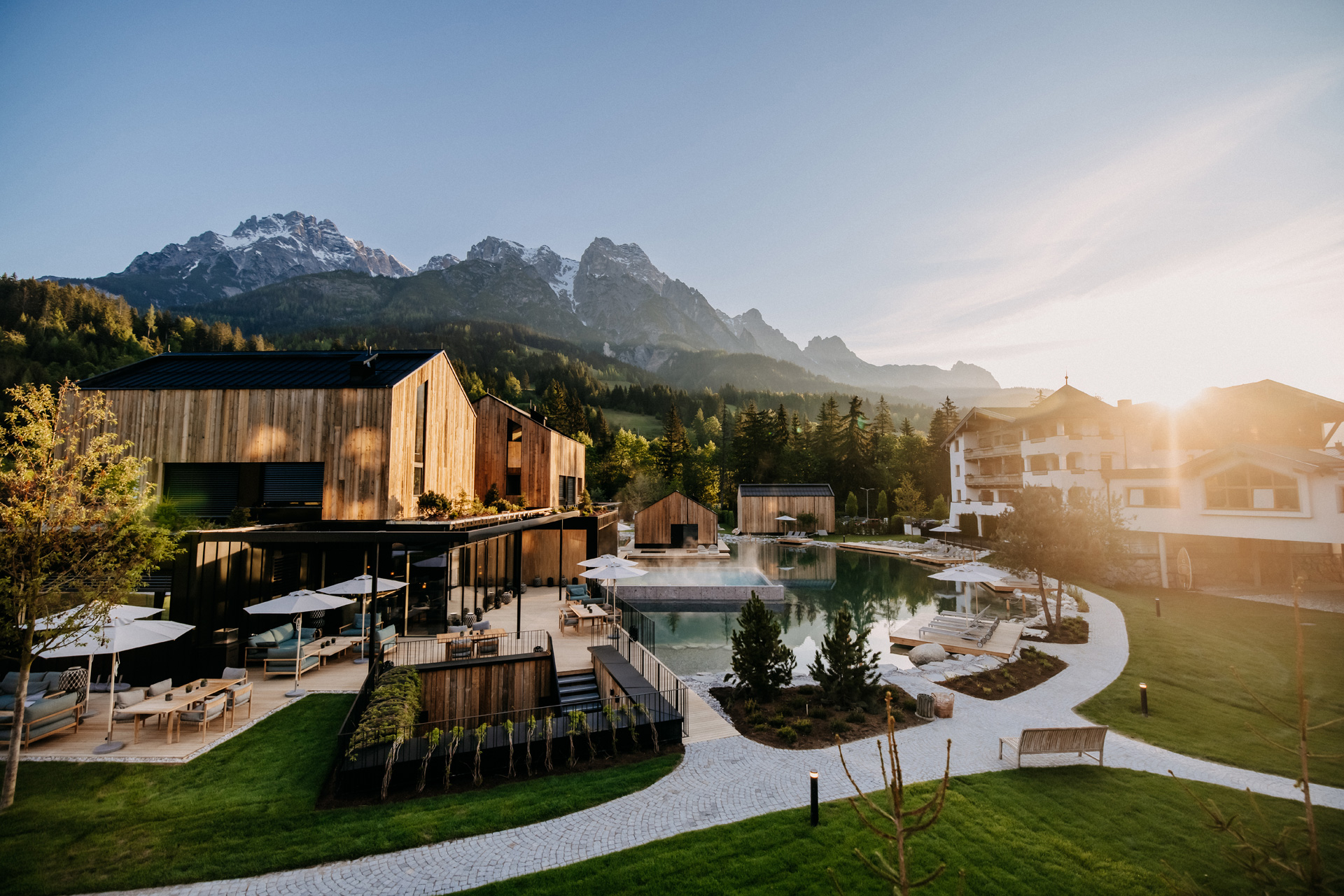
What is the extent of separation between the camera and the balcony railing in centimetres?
3690

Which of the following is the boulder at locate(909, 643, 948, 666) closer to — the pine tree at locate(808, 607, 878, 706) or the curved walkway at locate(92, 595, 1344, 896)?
the curved walkway at locate(92, 595, 1344, 896)

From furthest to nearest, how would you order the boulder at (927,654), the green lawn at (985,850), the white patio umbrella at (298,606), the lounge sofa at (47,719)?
the boulder at (927,654) < the white patio umbrella at (298,606) < the lounge sofa at (47,719) < the green lawn at (985,850)

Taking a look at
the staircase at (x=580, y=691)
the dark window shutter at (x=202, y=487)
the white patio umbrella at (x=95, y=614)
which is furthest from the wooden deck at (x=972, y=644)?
the dark window shutter at (x=202, y=487)

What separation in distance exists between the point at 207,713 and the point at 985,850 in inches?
502

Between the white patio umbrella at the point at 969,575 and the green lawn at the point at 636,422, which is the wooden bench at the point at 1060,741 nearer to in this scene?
the white patio umbrella at the point at 969,575

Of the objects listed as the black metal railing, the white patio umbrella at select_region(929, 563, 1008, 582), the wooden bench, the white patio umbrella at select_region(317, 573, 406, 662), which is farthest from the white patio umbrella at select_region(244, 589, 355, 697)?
the white patio umbrella at select_region(929, 563, 1008, 582)

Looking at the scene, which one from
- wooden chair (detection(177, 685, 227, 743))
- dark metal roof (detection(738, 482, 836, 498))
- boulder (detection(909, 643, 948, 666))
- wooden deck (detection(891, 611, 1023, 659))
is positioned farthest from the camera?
dark metal roof (detection(738, 482, 836, 498))

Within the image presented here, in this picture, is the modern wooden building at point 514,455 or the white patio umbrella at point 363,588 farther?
the modern wooden building at point 514,455

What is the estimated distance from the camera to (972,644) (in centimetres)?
1623

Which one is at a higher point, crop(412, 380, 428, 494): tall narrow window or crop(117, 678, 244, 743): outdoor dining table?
crop(412, 380, 428, 494): tall narrow window

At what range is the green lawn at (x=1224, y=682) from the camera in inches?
402

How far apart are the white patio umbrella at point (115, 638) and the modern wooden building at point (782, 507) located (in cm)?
3895

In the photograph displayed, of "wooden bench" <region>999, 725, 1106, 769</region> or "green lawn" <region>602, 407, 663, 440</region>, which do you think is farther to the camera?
"green lawn" <region>602, 407, 663, 440</region>

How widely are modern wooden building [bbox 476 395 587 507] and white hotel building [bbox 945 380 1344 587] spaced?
1859 centimetres
